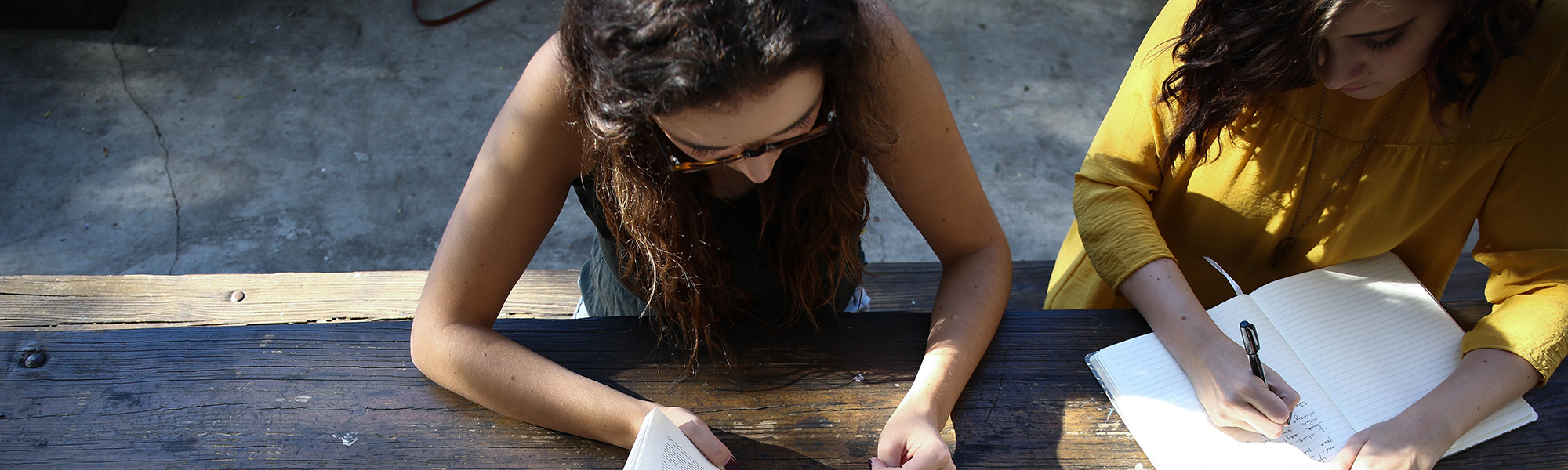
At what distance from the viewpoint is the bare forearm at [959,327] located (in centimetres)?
113

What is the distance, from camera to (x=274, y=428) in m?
1.11

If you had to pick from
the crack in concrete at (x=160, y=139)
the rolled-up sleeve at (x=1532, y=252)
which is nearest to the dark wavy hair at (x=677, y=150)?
the rolled-up sleeve at (x=1532, y=252)

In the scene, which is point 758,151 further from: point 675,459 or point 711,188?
point 675,459

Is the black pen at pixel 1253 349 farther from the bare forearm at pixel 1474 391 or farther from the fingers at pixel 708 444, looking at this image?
the fingers at pixel 708 444

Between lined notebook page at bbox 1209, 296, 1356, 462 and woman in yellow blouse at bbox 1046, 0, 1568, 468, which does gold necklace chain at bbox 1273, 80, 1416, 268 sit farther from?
lined notebook page at bbox 1209, 296, 1356, 462

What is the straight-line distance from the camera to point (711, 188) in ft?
4.01

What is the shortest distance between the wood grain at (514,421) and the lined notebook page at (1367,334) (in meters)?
0.11

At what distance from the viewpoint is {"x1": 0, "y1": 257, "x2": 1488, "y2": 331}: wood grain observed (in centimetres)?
141

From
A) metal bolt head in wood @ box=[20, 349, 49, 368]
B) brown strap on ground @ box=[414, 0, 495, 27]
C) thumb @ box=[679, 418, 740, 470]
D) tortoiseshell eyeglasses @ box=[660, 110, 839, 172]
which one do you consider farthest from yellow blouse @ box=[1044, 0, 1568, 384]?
brown strap on ground @ box=[414, 0, 495, 27]

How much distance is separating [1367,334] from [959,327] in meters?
0.60

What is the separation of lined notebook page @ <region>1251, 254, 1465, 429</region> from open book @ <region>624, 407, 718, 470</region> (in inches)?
34.7

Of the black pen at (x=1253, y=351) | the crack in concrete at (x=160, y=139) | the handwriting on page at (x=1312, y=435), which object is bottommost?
the crack in concrete at (x=160, y=139)

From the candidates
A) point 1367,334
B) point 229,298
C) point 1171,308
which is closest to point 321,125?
point 229,298

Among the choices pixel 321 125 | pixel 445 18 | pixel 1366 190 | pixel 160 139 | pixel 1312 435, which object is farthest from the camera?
pixel 445 18
